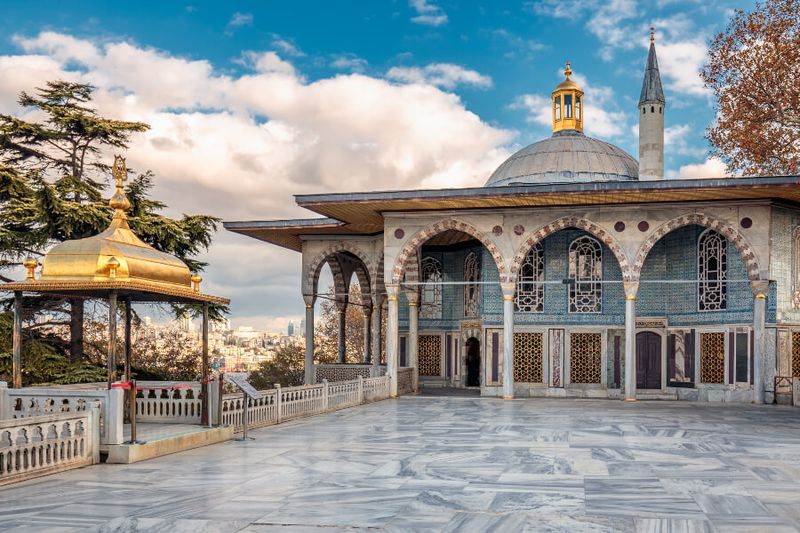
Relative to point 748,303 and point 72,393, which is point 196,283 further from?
point 748,303

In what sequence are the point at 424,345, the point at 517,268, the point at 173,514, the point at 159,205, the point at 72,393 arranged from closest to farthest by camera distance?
the point at 173,514 < the point at 72,393 < the point at 517,268 < the point at 159,205 < the point at 424,345

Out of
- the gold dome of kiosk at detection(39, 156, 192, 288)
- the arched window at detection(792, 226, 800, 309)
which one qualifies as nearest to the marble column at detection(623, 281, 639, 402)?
the arched window at detection(792, 226, 800, 309)

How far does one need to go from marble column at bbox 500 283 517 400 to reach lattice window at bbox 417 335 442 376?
4540 millimetres

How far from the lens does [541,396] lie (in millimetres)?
19938

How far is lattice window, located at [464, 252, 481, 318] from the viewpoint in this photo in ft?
74.0

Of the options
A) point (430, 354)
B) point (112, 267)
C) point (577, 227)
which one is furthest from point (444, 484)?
point (430, 354)

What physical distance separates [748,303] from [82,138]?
53.8ft

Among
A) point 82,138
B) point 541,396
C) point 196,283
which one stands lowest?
point 541,396

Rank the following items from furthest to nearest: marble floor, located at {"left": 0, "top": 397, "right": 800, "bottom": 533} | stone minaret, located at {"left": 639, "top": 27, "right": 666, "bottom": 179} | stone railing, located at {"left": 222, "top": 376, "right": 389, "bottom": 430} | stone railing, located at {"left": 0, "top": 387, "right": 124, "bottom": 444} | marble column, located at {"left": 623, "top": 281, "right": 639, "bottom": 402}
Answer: stone minaret, located at {"left": 639, "top": 27, "right": 666, "bottom": 179} → marble column, located at {"left": 623, "top": 281, "right": 639, "bottom": 402} → stone railing, located at {"left": 222, "top": 376, "right": 389, "bottom": 430} → stone railing, located at {"left": 0, "top": 387, "right": 124, "bottom": 444} → marble floor, located at {"left": 0, "top": 397, "right": 800, "bottom": 533}

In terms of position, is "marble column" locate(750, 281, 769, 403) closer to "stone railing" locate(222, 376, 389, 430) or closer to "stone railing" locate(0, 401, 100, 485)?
"stone railing" locate(222, 376, 389, 430)

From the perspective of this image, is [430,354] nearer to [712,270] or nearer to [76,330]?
[712,270]

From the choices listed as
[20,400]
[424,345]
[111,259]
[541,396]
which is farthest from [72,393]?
[424,345]

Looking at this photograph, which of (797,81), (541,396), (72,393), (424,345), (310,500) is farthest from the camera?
(424,345)

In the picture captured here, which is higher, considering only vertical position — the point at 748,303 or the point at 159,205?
the point at 159,205
